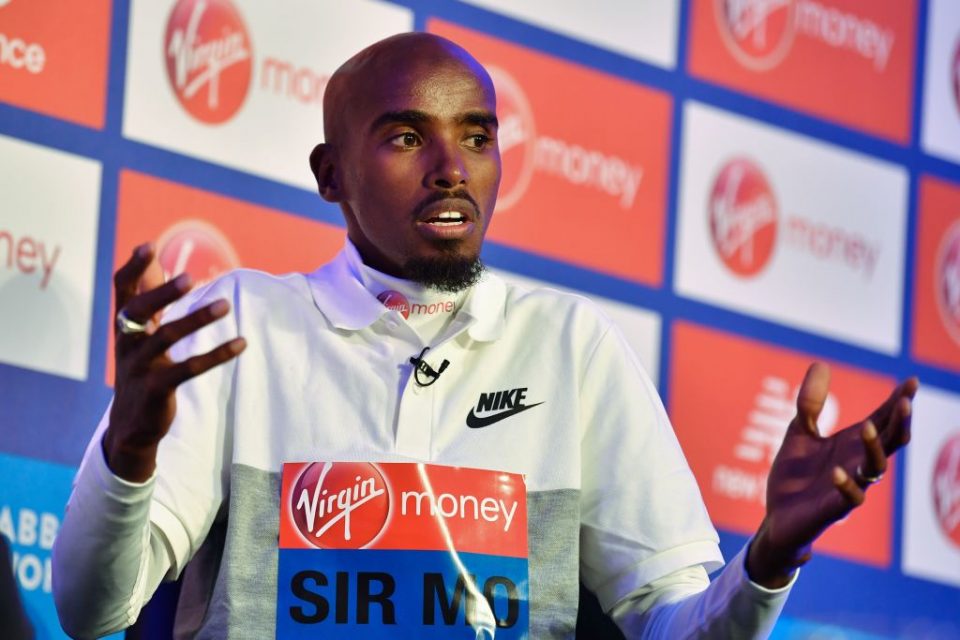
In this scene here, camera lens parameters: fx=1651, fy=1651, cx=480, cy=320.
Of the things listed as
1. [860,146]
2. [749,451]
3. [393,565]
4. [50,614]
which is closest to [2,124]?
[50,614]

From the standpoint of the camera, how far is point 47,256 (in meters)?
2.39

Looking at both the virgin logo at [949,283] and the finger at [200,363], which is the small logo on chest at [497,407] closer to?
the finger at [200,363]

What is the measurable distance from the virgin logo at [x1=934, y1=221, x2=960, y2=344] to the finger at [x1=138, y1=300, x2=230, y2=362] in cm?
261

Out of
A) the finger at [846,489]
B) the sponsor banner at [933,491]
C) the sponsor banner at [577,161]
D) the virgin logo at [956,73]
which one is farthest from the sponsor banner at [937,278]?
the finger at [846,489]

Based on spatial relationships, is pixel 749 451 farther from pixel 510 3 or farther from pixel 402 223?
pixel 402 223

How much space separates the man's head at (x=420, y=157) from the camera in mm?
1989

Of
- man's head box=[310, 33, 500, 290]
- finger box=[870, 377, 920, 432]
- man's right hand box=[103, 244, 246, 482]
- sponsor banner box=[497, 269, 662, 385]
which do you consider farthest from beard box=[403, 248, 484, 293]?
sponsor banner box=[497, 269, 662, 385]

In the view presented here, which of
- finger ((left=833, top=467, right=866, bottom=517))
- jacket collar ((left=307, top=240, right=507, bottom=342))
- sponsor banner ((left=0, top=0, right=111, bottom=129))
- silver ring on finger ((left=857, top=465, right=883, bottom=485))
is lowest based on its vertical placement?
finger ((left=833, top=467, right=866, bottom=517))

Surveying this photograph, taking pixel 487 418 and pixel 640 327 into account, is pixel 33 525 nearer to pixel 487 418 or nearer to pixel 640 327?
pixel 487 418

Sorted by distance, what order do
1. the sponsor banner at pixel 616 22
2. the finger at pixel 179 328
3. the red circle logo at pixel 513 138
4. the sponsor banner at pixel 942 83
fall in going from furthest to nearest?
1. the sponsor banner at pixel 942 83
2. the sponsor banner at pixel 616 22
3. the red circle logo at pixel 513 138
4. the finger at pixel 179 328

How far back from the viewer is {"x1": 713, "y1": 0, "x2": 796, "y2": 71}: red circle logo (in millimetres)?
3477

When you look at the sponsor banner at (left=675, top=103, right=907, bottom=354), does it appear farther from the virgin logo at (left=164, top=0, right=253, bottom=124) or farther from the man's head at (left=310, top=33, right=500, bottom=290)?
the man's head at (left=310, top=33, right=500, bottom=290)

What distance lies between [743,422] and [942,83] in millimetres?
1085

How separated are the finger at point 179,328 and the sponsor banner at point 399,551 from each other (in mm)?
384
